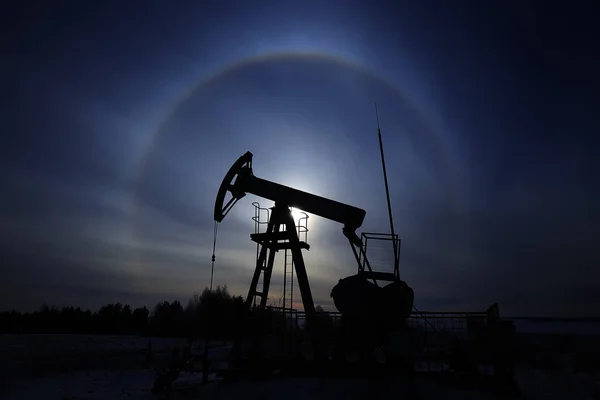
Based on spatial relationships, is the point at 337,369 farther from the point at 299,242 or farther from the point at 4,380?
the point at 4,380

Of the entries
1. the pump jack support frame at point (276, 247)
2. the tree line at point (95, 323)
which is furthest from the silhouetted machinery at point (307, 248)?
the tree line at point (95, 323)

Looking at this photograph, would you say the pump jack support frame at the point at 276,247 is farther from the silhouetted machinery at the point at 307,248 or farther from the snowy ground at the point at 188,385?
the snowy ground at the point at 188,385

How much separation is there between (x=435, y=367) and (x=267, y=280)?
6.39m

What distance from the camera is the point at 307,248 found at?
1499cm

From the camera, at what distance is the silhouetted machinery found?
12.7 meters

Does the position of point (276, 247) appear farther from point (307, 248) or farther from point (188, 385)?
point (188, 385)

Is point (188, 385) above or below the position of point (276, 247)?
below

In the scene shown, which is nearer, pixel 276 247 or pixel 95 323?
pixel 276 247

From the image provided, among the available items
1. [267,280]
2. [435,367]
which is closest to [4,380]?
[267,280]

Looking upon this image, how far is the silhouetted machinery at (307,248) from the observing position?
Answer: 12703 mm

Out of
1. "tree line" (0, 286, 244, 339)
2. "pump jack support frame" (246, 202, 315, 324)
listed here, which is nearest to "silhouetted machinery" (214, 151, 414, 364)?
"pump jack support frame" (246, 202, 315, 324)

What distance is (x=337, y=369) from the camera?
39.8 feet

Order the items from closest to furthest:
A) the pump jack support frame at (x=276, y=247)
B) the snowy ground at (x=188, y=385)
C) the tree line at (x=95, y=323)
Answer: the snowy ground at (x=188, y=385)
the pump jack support frame at (x=276, y=247)
the tree line at (x=95, y=323)

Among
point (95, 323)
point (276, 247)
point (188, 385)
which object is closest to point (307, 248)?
point (276, 247)
